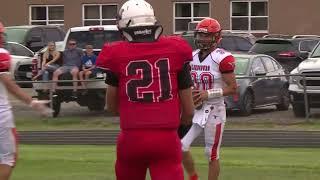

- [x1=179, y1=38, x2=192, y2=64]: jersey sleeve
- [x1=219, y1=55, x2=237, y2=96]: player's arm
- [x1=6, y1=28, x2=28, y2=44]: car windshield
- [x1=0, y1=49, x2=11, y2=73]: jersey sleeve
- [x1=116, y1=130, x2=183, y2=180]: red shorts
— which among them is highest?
[x1=6, y1=28, x2=28, y2=44]: car windshield

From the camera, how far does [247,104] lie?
57.2ft

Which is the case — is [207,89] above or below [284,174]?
above

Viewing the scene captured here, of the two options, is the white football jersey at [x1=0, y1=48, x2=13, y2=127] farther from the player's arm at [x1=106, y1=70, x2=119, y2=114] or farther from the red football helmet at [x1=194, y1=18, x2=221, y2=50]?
the player's arm at [x1=106, y1=70, x2=119, y2=114]

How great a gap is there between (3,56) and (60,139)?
7691 millimetres

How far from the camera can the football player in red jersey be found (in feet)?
17.4

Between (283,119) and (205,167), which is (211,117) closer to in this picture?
(205,167)

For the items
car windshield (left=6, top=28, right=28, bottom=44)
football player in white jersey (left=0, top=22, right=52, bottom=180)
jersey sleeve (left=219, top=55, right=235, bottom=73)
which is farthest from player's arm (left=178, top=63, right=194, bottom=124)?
car windshield (left=6, top=28, right=28, bottom=44)

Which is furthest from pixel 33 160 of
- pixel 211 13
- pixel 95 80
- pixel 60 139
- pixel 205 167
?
pixel 211 13

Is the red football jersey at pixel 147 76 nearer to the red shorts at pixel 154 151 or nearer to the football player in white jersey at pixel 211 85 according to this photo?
the red shorts at pixel 154 151

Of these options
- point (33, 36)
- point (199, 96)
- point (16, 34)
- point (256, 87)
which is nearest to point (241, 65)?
point (256, 87)

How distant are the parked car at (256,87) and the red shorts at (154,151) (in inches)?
434

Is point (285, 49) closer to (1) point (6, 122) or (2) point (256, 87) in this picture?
(2) point (256, 87)

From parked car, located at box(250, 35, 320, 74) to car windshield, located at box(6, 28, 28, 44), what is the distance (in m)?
9.20

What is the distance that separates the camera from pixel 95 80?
57.0ft
